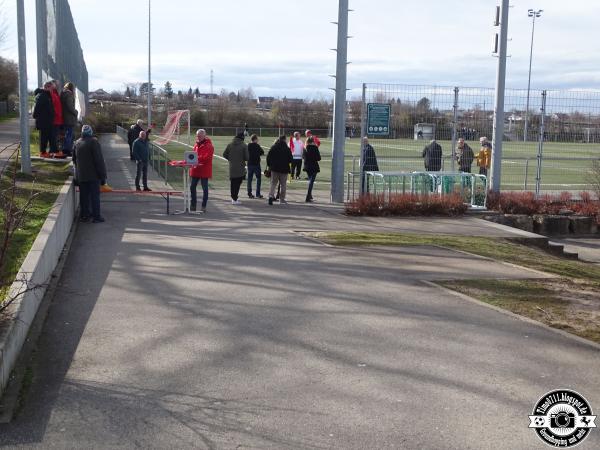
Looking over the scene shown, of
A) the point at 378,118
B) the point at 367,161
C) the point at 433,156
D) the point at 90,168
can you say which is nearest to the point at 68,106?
the point at 90,168

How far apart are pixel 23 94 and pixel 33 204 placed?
5413 mm

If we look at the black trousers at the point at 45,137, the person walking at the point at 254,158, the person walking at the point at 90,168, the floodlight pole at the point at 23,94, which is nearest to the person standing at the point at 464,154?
the person walking at the point at 254,158

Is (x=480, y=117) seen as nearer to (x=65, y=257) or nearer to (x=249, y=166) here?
(x=249, y=166)

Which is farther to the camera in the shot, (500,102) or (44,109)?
(500,102)

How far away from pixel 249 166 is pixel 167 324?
12835 millimetres

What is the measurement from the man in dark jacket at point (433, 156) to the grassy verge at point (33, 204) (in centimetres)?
864

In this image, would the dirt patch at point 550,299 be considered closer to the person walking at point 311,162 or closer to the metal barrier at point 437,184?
the metal barrier at point 437,184

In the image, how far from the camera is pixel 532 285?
9891mm

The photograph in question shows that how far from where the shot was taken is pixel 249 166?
2014 centimetres

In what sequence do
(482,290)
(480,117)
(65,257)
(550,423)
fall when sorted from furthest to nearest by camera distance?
1. (480,117)
2. (65,257)
3. (482,290)
4. (550,423)

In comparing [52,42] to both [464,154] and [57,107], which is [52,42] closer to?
[57,107]

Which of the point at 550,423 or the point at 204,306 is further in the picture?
the point at 204,306

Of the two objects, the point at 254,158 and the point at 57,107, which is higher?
the point at 57,107

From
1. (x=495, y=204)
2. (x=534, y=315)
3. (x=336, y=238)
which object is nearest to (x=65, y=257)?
(x=336, y=238)
